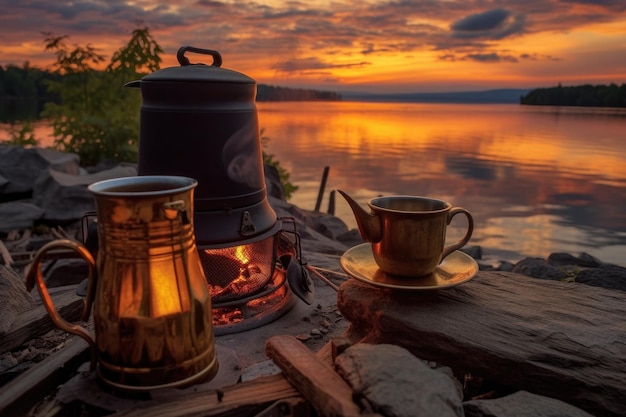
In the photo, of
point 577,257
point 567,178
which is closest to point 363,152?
point 567,178

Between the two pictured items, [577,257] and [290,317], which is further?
[577,257]

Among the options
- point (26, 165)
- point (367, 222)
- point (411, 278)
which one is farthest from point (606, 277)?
point (26, 165)

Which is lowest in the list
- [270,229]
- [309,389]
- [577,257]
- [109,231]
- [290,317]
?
[577,257]

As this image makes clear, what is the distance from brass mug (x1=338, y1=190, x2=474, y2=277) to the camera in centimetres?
272

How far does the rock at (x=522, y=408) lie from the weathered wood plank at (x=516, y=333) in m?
0.18

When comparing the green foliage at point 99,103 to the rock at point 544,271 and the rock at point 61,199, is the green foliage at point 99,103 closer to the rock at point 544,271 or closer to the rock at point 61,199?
the rock at point 61,199

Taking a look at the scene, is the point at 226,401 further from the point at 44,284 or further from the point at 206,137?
the point at 206,137

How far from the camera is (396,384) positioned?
1.96m

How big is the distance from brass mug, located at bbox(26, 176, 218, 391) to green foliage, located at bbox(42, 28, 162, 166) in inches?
387

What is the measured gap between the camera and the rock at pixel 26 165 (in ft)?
27.2

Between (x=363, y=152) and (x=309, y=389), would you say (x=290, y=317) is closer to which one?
(x=309, y=389)

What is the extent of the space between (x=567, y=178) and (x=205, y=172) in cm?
2460

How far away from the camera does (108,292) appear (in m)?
2.08

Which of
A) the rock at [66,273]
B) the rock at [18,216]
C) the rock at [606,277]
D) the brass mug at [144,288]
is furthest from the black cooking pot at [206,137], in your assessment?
the rock at [18,216]
